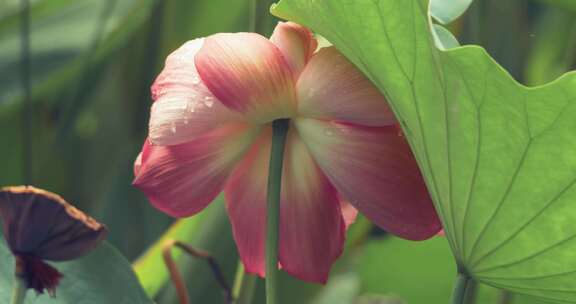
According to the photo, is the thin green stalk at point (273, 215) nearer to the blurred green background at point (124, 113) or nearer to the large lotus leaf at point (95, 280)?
the large lotus leaf at point (95, 280)

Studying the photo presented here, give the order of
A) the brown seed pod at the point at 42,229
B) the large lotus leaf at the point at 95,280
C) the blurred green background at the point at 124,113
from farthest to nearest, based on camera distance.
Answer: the blurred green background at the point at 124,113
the large lotus leaf at the point at 95,280
the brown seed pod at the point at 42,229

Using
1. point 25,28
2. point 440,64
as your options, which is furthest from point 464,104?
point 25,28

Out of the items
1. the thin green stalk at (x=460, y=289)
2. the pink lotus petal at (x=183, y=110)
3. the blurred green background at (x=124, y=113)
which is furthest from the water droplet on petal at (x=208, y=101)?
the blurred green background at (x=124, y=113)

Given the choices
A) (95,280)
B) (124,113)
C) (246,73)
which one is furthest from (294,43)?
(124,113)

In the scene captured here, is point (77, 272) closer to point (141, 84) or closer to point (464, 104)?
point (464, 104)

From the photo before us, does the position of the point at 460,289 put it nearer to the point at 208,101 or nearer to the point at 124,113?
the point at 208,101

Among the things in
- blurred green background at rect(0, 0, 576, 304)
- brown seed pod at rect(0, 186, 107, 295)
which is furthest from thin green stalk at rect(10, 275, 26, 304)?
blurred green background at rect(0, 0, 576, 304)

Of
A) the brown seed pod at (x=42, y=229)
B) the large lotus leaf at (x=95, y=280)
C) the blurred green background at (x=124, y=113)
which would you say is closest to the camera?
the brown seed pod at (x=42, y=229)
